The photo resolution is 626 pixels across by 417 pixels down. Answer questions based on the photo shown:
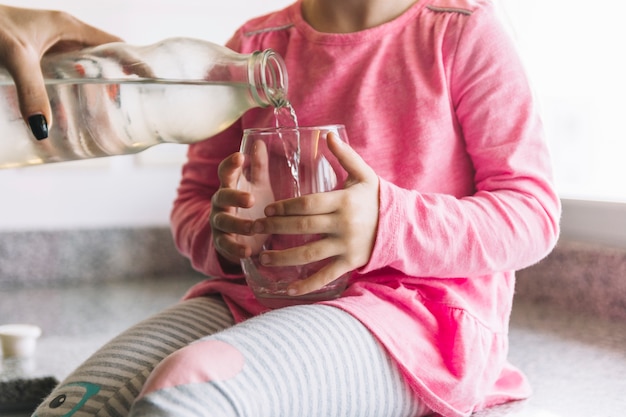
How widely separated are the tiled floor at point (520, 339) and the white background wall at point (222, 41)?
12 cm

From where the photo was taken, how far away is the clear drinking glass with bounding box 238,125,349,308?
69cm

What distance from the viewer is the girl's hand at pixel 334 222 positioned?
2.20 feet

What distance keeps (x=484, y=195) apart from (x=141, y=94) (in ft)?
1.14

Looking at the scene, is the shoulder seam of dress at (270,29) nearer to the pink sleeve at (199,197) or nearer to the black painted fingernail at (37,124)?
the pink sleeve at (199,197)

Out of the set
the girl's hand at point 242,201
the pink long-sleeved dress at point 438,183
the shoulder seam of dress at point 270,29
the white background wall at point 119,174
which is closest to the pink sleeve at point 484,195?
the pink long-sleeved dress at point 438,183

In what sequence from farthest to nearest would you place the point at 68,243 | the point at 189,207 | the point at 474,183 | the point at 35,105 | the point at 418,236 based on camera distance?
the point at 68,243 < the point at 189,207 < the point at 474,183 < the point at 418,236 < the point at 35,105

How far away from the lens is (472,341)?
0.73 meters

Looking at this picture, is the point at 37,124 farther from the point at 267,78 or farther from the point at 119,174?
the point at 119,174

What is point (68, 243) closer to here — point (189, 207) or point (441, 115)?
point (189, 207)

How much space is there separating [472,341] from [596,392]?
0.50 ft

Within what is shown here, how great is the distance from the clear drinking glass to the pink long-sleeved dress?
0.16ft

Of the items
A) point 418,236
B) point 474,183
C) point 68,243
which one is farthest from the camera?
point 68,243

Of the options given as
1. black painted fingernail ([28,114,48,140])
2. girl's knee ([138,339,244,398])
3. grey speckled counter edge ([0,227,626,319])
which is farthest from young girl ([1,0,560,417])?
grey speckled counter edge ([0,227,626,319])

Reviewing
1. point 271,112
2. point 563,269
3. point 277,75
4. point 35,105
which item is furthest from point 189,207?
point 563,269
